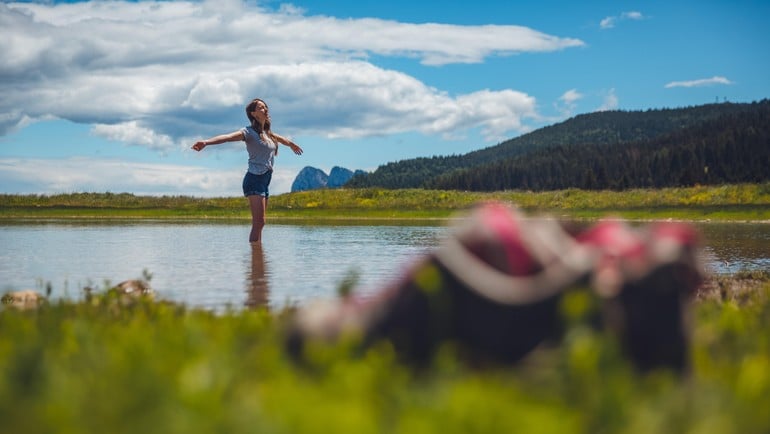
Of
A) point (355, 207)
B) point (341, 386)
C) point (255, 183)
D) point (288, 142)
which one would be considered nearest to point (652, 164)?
point (355, 207)

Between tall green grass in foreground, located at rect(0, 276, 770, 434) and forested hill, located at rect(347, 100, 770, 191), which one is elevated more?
forested hill, located at rect(347, 100, 770, 191)

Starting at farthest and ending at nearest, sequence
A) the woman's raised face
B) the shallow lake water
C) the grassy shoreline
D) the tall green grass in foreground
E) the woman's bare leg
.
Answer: the grassy shoreline → the woman's bare leg → the woman's raised face → the shallow lake water → the tall green grass in foreground

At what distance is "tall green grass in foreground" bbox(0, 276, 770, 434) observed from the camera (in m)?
2.39

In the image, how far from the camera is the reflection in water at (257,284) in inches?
342

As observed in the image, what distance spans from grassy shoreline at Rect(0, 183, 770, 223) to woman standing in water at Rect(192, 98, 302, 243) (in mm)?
31094

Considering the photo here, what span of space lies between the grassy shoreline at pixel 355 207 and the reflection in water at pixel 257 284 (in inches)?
1380

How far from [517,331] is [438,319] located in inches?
15.0

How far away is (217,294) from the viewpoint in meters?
9.57

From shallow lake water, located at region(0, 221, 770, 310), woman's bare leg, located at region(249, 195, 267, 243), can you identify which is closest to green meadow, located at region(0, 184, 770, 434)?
shallow lake water, located at region(0, 221, 770, 310)

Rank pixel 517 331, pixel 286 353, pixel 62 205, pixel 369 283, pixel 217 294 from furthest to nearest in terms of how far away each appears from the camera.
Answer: pixel 62 205
pixel 369 283
pixel 217 294
pixel 286 353
pixel 517 331

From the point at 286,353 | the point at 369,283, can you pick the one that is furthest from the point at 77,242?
the point at 286,353

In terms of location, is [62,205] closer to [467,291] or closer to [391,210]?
[391,210]

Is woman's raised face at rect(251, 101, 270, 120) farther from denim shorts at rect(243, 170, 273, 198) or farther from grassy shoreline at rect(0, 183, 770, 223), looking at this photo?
grassy shoreline at rect(0, 183, 770, 223)

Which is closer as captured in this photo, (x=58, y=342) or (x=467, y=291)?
(x=467, y=291)
